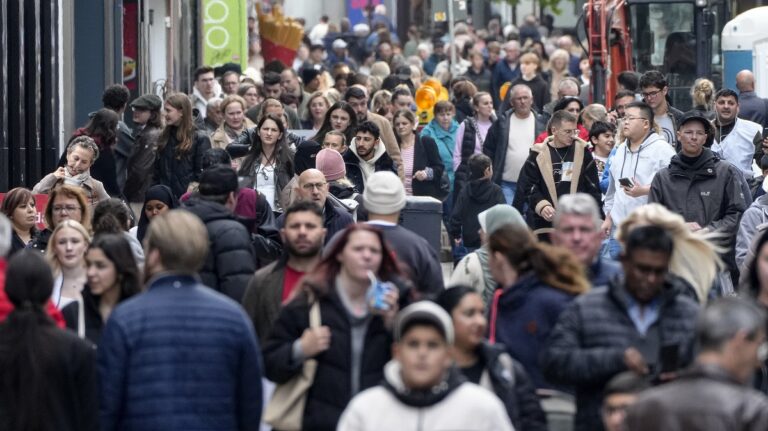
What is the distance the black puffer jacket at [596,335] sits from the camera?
24.1ft

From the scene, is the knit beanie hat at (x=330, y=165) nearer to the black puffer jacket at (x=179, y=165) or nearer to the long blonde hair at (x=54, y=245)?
the black puffer jacket at (x=179, y=165)

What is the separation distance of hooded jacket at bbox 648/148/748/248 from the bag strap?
535 cm

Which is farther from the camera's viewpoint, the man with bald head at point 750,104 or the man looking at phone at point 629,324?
the man with bald head at point 750,104

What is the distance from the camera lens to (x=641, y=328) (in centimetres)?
748

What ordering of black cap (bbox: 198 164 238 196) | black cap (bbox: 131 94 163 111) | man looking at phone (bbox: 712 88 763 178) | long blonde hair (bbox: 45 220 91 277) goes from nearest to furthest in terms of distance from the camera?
long blonde hair (bbox: 45 220 91 277) → black cap (bbox: 198 164 238 196) → black cap (bbox: 131 94 163 111) → man looking at phone (bbox: 712 88 763 178)

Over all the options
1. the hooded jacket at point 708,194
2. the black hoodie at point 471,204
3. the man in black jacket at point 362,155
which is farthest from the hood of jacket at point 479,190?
the hooded jacket at point 708,194

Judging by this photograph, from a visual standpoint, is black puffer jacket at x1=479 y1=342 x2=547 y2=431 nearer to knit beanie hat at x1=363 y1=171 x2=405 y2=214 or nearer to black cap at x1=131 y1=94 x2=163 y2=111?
knit beanie hat at x1=363 y1=171 x2=405 y2=214

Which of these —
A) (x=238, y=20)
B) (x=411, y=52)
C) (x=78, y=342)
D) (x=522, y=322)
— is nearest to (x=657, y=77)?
(x=522, y=322)

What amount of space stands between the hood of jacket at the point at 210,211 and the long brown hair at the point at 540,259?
2.37m

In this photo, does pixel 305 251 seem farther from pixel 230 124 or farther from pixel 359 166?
pixel 230 124

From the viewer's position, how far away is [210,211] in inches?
409

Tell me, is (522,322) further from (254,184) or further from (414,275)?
(254,184)

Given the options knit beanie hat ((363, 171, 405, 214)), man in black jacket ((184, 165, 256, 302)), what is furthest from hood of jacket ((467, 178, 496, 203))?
knit beanie hat ((363, 171, 405, 214))

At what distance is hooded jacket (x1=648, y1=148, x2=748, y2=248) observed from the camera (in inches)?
509
